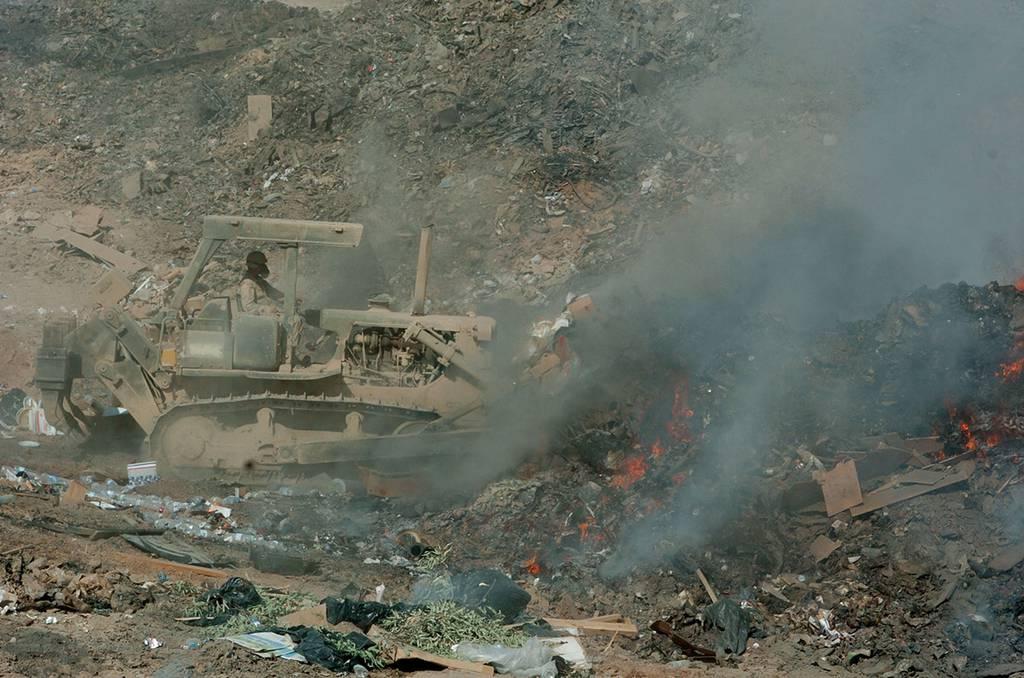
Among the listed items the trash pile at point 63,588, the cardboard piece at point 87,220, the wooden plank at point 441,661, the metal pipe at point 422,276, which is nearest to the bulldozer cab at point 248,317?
the metal pipe at point 422,276

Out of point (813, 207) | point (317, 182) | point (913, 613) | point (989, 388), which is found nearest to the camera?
point (913, 613)

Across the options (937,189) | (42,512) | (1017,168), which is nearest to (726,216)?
(937,189)

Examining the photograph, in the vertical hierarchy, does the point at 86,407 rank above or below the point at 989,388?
below

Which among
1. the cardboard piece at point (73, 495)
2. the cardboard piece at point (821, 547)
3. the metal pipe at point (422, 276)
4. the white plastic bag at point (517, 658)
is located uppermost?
the metal pipe at point (422, 276)

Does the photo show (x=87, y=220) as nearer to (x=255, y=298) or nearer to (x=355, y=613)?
(x=255, y=298)

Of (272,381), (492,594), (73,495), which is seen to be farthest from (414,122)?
(492,594)

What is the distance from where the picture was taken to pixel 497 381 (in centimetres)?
1088

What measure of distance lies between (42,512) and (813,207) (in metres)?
9.87

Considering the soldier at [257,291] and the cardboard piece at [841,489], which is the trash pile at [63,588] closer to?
the soldier at [257,291]

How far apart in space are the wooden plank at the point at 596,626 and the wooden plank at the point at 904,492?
2334mm

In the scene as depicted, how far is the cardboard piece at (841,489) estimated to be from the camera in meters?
9.68

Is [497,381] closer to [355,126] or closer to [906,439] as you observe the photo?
[906,439]

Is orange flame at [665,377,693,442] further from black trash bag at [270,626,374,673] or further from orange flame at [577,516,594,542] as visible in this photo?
black trash bag at [270,626,374,673]

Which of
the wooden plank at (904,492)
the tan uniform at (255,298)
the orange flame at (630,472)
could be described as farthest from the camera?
the tan uniform at (255,298)
